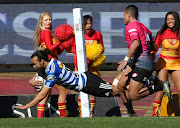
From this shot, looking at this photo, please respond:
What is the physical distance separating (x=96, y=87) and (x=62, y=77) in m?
0.70

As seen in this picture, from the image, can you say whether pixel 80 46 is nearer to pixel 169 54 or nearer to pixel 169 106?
pixel 169 54

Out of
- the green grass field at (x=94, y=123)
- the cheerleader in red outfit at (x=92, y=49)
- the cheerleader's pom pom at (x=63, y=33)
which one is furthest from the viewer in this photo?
the cheerleader in red outfit at (x=92, y=49)

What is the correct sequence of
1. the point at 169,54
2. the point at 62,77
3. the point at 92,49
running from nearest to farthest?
the point at 62,77 < the point at 92,49 < the point at 169,54

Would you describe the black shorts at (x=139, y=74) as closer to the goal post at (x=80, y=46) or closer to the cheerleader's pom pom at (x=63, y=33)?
the goal post at (x=80, y=46)

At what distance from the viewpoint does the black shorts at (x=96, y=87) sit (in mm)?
9250

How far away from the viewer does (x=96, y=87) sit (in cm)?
932

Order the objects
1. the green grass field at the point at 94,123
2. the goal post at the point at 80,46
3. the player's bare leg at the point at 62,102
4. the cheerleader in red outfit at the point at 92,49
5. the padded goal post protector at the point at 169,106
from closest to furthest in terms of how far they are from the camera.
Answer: the green grass field at the point at 94,123, the goal post at the point at 80,46, the player's bare leg at the point at 62,102, the cheerleader in red outfit at the point at 92,49, the padded goal post protector at the point at 169,106

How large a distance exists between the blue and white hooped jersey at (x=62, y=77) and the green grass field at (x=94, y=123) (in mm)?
718


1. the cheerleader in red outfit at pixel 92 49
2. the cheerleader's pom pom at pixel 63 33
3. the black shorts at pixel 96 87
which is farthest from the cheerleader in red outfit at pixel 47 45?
the black shorts at pixel 96 87

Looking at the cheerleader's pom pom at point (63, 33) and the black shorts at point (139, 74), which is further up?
the cheerleader's pom pom at point (63, 33)

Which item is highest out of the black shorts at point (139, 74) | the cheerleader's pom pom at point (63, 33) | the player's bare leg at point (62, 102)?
the cheerleader's pom pom at point (63, 33)

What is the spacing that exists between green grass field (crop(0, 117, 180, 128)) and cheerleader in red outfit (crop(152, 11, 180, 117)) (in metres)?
2.07

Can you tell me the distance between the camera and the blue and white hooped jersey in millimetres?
8734

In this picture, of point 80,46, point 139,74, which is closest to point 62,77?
point 80,46
